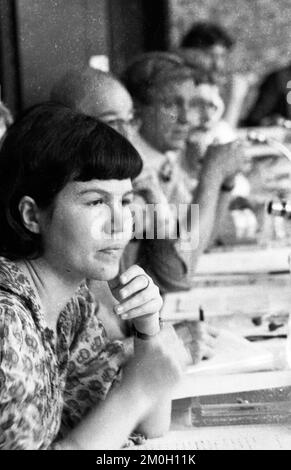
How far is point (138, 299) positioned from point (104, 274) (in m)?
0.05

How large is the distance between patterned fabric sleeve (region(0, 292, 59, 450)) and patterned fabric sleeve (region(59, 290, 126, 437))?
9cm

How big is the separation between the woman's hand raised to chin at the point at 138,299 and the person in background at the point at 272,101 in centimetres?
257

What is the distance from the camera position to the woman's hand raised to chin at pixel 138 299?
0.83m

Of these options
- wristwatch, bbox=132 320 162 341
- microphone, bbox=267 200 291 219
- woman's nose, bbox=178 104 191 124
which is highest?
wristwatch, bbox=132 320 162 341

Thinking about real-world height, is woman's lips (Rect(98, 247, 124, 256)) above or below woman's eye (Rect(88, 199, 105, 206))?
below

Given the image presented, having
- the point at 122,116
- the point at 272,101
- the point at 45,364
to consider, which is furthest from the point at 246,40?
the point at 45,364

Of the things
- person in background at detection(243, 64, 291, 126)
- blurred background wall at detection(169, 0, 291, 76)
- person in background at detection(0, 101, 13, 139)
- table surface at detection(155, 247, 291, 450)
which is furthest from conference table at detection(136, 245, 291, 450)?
person in background at detection(243, 64, 291, 126)

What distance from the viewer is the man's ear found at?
85 cm

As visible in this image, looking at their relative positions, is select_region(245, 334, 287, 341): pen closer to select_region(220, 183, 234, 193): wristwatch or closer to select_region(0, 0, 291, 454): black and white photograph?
select_region(0, 0, 291, 454): black and white photograph

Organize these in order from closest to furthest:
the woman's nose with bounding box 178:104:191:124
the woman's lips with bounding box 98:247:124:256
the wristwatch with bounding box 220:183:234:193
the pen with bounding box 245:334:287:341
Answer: the woman's lips with bounding box 98:247:124:256, the pen with bounding box 245:334:287:341, the woman's nose with bounding box 178:104:191:124, the wristwatch with bounding box 220:183:234:193

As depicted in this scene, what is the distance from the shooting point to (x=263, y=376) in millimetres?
1039

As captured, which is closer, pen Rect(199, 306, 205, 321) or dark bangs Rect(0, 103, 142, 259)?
dark bangs Rect(0, 103, 142, 259)

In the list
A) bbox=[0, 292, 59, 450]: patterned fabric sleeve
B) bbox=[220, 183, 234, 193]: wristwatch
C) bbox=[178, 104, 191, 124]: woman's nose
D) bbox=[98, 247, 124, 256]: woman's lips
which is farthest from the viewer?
bbox=[220, 183, 234, 193]: wristwatch

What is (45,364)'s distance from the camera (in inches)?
31.8
